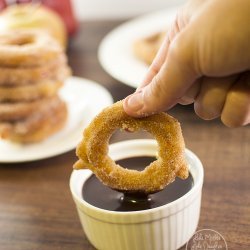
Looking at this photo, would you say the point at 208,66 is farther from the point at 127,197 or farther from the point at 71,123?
the point at 71,123

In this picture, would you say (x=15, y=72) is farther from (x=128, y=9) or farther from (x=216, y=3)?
(x=128, y=9)

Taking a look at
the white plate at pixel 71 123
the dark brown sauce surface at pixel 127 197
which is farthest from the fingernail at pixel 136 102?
the white plate at pixel 71 123

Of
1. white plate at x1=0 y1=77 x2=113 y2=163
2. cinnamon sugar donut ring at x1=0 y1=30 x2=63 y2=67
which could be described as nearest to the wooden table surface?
white plate at x1=0 y1=77 x2=113 y2=163

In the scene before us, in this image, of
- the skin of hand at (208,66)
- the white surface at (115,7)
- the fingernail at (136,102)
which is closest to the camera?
the skin of hand at (208,66)

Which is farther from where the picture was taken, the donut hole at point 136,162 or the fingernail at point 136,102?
the donut hole at point 136,162

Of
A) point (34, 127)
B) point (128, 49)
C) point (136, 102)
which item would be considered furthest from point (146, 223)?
point (128, 49)

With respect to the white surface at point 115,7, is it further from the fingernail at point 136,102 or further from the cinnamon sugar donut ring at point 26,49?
the fingernail at point 136,102

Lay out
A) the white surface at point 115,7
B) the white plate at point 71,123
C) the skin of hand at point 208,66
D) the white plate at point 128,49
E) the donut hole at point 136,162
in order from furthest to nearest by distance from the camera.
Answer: the white surface at point 115,7, the white plate at point 128,49, the white plate at point 71,123, the donut hole at point 136,162, the skin of hand at point 208,66
